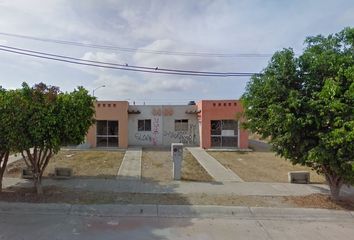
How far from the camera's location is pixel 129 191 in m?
10.0

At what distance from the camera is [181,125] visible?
28547 mm

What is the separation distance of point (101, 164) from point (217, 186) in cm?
683

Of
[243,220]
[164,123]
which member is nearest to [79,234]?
[243,220]

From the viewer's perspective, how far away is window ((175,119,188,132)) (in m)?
28.5

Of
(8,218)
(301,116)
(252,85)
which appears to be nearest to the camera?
(8,218)

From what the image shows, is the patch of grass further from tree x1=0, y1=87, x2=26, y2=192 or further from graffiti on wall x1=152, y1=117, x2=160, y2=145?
graffiti on wall x1=152, y1=117, x2=160, y2=145

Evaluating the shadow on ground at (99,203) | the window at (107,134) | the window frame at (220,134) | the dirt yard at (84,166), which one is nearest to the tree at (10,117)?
the shadow on ground at (99,203)

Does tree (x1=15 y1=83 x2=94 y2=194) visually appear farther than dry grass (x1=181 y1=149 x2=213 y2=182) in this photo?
No

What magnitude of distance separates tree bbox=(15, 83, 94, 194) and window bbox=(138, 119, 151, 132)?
18780 mm

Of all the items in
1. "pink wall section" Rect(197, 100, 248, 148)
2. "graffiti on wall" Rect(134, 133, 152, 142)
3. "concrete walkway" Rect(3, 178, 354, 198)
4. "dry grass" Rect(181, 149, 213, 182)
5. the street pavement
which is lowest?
the street pavement

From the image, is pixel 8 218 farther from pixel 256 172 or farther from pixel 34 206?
pixel 256 172

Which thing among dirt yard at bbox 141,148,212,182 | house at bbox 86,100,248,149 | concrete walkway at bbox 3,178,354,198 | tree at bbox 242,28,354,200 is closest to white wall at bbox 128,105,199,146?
house at bbox 86,100,248,149

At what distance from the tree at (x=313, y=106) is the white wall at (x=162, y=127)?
1863 cm

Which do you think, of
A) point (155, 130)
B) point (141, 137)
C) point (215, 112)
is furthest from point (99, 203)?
point (155, 130)
